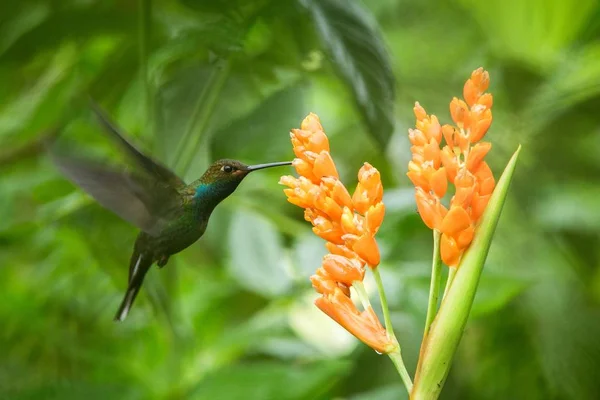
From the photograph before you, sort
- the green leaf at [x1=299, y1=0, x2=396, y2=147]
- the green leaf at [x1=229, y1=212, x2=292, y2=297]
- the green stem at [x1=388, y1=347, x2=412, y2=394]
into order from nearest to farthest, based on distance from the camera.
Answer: the green stem at [x1=388, y1=347, x2=412, y2=394] → the green leaf at [x1=299, y1=0, x2=396, y2=147] → the green leaf at [x1=229, y1=212, x2=292, y2=297]

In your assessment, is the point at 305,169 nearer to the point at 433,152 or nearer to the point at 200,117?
the point at 433,152

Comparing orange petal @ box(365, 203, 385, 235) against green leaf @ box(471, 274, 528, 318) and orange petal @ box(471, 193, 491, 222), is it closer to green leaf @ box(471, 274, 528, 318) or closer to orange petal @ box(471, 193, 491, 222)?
orange petal @ box(471, 193, 491, 222)

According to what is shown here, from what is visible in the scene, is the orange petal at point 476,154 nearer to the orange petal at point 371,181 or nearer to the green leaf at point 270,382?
the orange petal at point 371,181

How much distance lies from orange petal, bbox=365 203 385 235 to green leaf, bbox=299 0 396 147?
0.16m

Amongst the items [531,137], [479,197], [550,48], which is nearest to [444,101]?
[531,137]

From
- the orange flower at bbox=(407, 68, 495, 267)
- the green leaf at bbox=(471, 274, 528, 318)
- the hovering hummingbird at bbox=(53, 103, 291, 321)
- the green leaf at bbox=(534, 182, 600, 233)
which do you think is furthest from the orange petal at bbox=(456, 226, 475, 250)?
the green leaf at bbox=(534, 182, 600, 233)

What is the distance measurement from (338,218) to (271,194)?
0.63m

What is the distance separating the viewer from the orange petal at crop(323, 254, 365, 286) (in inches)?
14.5

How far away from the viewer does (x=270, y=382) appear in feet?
2.23

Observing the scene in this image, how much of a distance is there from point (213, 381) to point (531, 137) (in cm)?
72

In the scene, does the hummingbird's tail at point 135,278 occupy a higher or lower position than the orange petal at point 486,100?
lower

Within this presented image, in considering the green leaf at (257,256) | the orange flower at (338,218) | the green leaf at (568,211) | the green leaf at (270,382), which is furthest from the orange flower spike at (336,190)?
the green leaf at (568,211)

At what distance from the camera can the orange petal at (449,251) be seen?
36 centimetres

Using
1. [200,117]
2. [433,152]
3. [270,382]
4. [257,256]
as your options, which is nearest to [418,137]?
[433,152]
